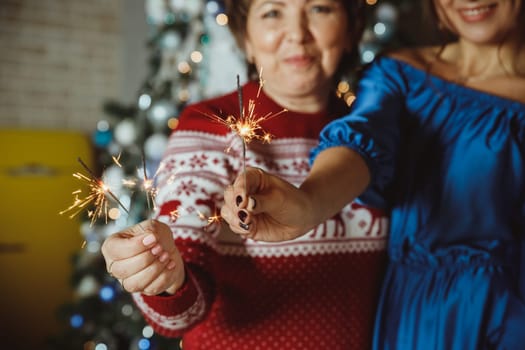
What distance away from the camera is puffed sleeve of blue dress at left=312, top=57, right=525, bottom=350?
0.84 meters

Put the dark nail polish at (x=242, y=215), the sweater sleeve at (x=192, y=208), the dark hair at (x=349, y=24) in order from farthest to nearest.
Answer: the dark hair at (x=349, y=24) < the sweater sleeve at (x=192, y=208) < the dark nail polish at (x=242, y=215)

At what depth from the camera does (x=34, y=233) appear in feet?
9.09

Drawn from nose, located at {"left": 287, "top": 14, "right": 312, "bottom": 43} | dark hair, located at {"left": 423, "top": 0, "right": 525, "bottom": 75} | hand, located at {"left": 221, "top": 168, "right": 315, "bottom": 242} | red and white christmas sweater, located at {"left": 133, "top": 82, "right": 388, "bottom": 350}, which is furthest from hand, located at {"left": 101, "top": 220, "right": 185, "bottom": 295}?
dark hair, located at {"left": 423, "top": 0, "right": 525, "bottom": 75}

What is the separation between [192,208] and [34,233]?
229 centimetres

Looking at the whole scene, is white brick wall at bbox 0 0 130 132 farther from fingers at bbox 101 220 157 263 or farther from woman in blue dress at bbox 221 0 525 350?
fingers at bbox 101 220 157 263

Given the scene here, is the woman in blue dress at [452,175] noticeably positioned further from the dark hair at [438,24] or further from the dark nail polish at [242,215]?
the dark nail polish at [242,215]

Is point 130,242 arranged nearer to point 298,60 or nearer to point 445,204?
point 298,60

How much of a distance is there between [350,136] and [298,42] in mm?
210

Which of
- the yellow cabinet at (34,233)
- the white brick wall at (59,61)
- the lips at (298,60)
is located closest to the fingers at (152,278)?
the lips at (298,60)

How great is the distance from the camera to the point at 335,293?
0.92 m

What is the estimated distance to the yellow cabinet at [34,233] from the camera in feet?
8.84

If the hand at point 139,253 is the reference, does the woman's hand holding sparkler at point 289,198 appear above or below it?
above

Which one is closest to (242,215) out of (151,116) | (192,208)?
(192,208)

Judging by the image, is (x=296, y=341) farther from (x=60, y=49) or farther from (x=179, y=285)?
(x=60, y=49)
